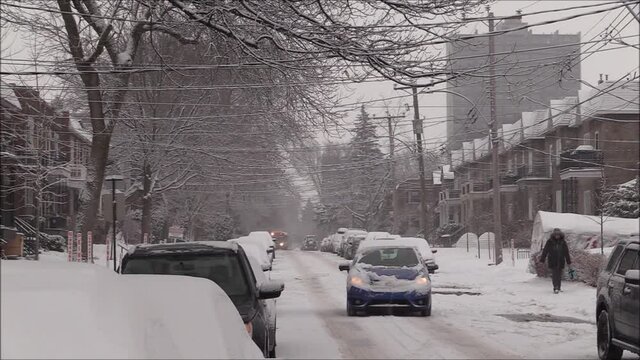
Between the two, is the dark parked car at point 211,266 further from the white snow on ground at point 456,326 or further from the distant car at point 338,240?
the distant car at point 338,240

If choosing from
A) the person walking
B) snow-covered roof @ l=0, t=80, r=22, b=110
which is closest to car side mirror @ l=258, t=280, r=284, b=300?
snow-covered roof @ l=0, t=80, r=22, b=110

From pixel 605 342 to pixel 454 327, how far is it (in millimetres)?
4057

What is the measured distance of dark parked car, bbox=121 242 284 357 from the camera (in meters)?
9.01

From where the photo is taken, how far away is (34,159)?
26766 mm

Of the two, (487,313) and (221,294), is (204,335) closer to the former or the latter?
(221,294)

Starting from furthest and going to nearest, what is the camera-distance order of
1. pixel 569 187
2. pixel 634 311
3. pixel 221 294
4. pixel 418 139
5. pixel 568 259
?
pixel 569 187, pixel 418 139, pixel 568 259, pixel 634 311, pixel 221 294

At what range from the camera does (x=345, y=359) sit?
10641 millimetres

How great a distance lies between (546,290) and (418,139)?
832 inches

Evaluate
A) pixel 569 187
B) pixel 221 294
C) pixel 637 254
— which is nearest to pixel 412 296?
pixel 637 254

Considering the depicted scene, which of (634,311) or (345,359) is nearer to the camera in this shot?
(634,311)

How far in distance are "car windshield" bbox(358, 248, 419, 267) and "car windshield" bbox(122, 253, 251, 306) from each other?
305 inches

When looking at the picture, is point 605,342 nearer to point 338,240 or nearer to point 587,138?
point 587,138

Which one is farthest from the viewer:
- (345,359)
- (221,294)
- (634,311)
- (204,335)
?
(345,359)

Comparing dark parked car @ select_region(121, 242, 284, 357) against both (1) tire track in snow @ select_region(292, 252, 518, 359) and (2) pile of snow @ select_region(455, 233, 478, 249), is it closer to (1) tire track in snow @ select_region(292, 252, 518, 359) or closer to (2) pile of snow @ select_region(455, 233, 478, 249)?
(1) tire track in snow @ select_region(292, 252, 518, 359)
